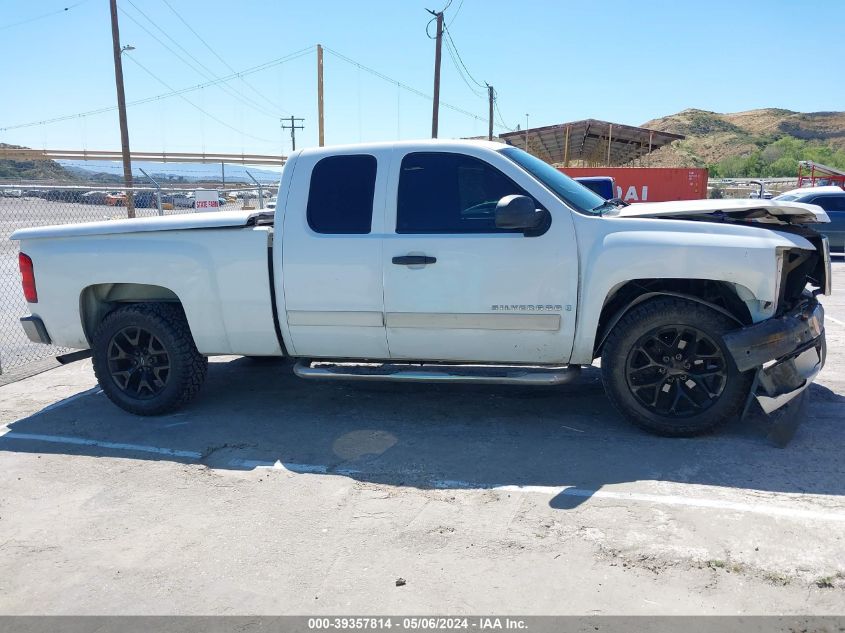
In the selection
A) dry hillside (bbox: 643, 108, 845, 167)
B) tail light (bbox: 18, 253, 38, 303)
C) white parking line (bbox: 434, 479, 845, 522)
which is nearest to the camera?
white parking line (bbox: 434, 479, 845, 522)

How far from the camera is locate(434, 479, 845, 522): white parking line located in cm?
368

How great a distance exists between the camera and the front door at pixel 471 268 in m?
4.77

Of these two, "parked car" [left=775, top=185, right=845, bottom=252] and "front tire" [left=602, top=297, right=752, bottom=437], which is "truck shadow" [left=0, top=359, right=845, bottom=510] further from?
"parked car" [left=775, top=185, right=845, bottom=252]

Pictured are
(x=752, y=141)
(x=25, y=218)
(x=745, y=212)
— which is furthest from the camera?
(x=752, y=141)

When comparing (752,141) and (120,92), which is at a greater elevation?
(752,141)

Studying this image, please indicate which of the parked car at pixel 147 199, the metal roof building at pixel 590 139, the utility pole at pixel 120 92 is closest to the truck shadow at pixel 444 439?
the parked car at pixel 147 199

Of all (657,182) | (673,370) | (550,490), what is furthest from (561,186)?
(657,182)

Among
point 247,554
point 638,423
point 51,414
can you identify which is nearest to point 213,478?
point 247,554

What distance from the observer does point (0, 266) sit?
15.6 m

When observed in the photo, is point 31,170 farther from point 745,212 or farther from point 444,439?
point 745,212

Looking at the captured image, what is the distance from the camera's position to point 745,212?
4812mm

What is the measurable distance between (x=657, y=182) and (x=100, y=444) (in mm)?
17018

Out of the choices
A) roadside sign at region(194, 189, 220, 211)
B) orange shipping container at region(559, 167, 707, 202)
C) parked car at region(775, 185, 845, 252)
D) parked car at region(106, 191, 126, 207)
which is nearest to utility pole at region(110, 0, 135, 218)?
Result: parked car at region(106, 191, 126, 207)

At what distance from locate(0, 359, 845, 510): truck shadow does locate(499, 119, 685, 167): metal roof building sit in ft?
55.8
